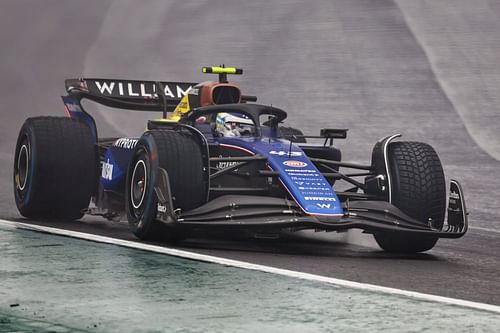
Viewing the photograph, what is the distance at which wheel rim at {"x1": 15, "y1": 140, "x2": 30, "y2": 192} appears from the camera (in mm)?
10984

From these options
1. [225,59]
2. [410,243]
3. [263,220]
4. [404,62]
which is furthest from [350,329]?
[225,59]

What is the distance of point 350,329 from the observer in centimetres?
553

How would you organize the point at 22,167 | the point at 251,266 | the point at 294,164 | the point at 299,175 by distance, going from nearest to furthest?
the point at 251,266
the point at 299,175
the point at 294,164
the point at 22,167

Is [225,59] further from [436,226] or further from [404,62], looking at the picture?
[436,226]

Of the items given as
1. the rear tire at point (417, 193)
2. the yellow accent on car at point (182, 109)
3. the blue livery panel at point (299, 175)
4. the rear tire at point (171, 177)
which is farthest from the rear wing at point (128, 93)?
the rear tire at point (417, 193)

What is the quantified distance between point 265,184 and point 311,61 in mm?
14233

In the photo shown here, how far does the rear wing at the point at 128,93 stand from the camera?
12234mm

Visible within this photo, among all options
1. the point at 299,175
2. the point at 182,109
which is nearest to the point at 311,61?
the point at 182,109

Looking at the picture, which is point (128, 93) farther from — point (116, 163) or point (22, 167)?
point (116, 163)

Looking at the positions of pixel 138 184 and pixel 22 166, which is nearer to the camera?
pixel 138 184

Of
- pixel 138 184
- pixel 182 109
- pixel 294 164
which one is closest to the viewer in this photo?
pixel 294 164

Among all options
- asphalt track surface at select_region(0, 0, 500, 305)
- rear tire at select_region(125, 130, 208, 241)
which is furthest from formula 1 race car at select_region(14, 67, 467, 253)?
asphalt track surface at select_region(0, 0, 500, 305)

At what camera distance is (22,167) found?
438 inches

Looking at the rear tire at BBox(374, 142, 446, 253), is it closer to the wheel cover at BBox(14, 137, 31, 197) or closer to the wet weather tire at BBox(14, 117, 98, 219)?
the wet weather tire at BBox(14, 117, 98, 219)
